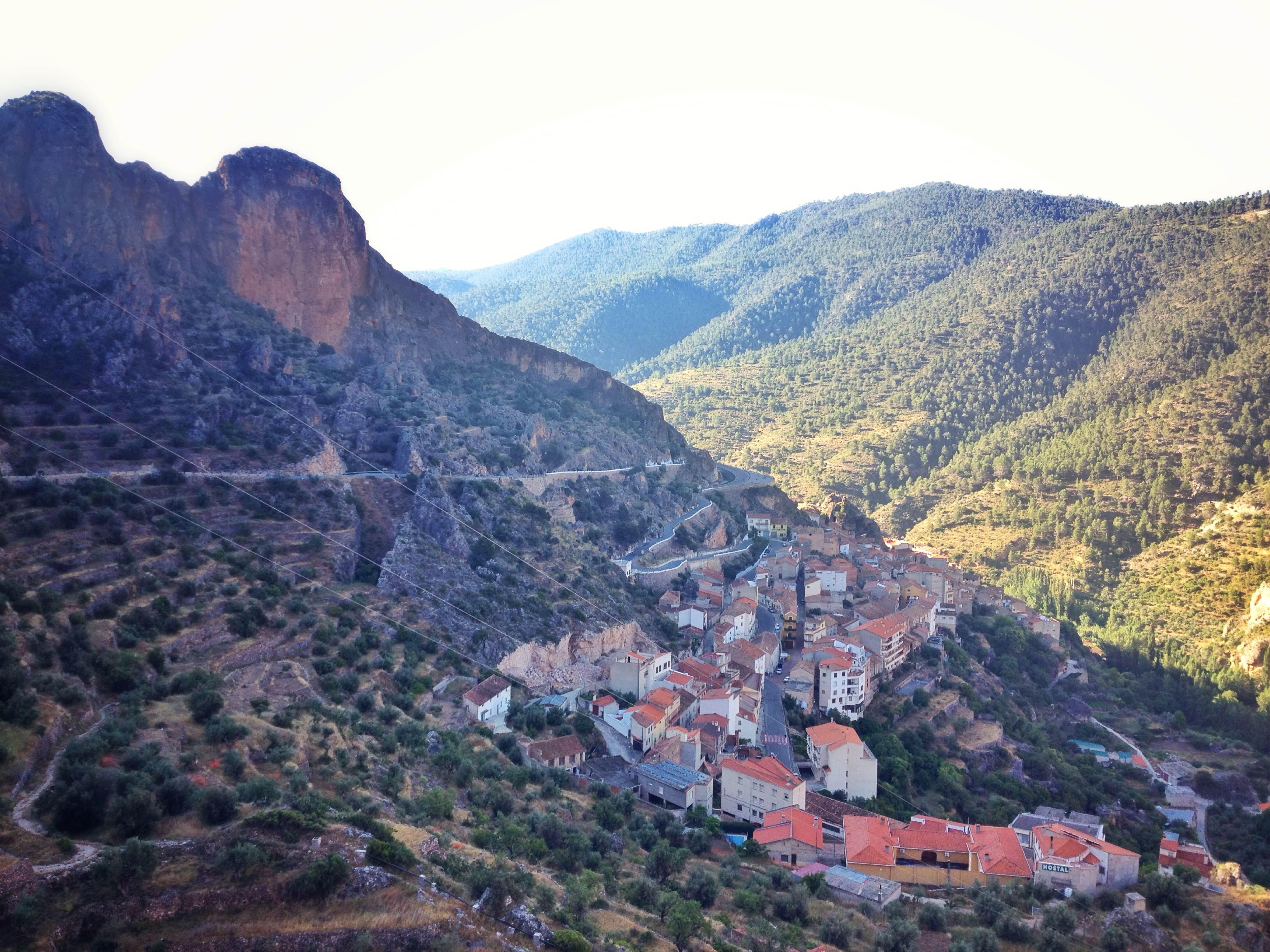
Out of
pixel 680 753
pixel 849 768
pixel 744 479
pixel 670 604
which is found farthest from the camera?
pixel 744 479

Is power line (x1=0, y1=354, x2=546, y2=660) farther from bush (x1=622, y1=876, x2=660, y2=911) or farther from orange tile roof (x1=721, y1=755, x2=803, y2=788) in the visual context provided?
bush (x1=622, y1=876, x2=660, y2=911)

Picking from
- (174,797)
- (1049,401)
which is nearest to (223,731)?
(174,797)

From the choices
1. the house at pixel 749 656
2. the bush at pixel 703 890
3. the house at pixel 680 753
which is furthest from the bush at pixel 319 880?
the house at pixel 749 656

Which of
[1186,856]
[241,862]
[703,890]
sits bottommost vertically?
[1186,856]

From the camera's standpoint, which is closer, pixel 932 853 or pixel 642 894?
pixel 642 894

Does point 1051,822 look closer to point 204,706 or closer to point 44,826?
point 204,706

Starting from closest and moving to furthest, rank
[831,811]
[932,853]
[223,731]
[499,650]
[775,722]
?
[223,731], [932,853], [831,811], [499,650], [775,722]

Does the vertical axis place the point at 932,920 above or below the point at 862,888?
above
